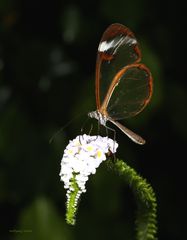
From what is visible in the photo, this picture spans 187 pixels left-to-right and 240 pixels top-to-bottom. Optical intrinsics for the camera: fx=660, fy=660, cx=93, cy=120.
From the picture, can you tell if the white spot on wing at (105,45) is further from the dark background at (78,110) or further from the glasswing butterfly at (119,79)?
the dark background at (78,110)

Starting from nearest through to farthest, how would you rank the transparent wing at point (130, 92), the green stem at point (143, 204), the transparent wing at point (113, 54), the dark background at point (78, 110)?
the green stem at point (143, 204) < the transparent wing at point (113, 54) < the transparent wing at point (130, 92) < the dark background at point (78, 110)

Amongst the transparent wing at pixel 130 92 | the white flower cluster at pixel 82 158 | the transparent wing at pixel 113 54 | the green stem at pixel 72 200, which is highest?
the transparent wing at pixel 113 54

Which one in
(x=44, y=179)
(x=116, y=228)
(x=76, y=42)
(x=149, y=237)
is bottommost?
(x=149, y=237)

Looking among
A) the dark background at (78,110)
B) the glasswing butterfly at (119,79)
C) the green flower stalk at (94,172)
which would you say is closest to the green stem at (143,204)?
the green flower stalk at (94,172)

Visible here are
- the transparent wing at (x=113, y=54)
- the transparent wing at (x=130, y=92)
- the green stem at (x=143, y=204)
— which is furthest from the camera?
the transparent wing at (x=130, y=92)

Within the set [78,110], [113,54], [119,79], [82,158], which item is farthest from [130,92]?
[78,110]

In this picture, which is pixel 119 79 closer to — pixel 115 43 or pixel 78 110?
pixel 115 43

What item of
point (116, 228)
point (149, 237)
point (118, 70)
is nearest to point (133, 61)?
point (118, 70)

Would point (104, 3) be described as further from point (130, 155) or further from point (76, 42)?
point (130, 155)
